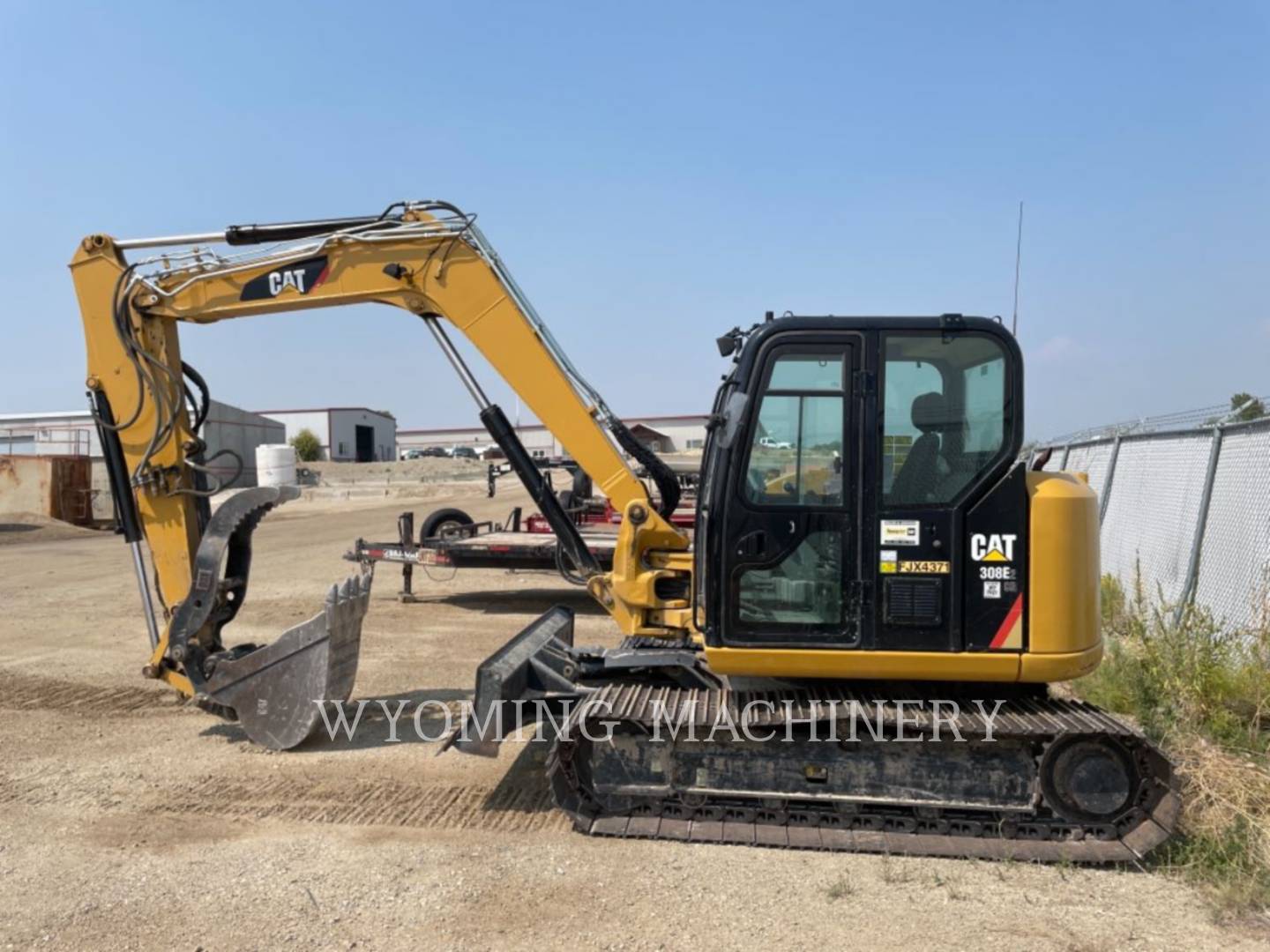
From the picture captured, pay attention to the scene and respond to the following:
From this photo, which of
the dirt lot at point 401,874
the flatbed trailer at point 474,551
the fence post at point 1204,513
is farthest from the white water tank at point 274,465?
the fence post at point 1204,513

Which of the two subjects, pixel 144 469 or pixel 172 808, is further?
pixel 144 469

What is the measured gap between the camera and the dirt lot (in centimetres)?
387

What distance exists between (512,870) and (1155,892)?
2951 millimetres

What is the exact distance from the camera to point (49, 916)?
396cm

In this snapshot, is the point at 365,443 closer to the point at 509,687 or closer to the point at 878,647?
the point at 509,687

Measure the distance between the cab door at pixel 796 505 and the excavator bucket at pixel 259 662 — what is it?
2806 millimetres

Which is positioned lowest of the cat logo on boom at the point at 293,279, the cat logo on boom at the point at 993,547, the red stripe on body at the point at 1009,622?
the red stripe on body at the point at 1009,622

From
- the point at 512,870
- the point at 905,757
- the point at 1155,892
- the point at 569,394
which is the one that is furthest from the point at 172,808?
the point at 1155,892

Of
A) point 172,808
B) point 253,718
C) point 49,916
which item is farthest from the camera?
point 253,718

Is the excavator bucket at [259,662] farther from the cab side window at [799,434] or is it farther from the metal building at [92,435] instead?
the metal building at [92,435]

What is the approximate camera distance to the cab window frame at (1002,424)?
458 centimetres

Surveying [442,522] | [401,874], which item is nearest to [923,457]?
[401,874]

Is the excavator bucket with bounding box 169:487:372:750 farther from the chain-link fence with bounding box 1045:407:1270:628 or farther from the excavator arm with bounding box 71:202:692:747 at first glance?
the chain-link fence with bounding box 1045:407:1270:628

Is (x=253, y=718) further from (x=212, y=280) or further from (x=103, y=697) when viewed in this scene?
(x=212, y=280)
